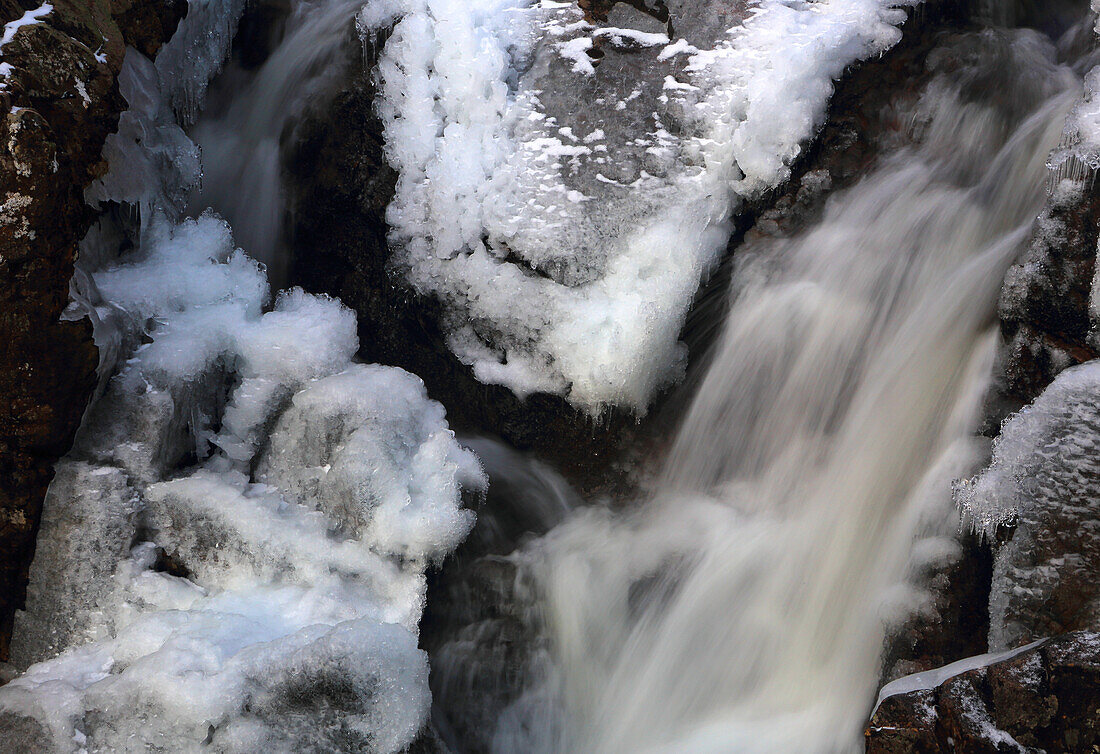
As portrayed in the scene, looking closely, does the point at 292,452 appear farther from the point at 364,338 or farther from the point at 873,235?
the point at 873,235

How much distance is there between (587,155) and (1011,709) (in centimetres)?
249

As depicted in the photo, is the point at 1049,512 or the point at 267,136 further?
the point at 267,136

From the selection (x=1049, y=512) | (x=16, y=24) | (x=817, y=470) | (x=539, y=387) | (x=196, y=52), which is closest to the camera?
(x=1049, y=512)

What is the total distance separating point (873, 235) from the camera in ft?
10.9

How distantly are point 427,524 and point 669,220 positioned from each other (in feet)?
5.10

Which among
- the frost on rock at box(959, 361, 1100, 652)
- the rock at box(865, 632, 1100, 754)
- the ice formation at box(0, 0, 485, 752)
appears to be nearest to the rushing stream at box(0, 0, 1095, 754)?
the ice formation at box(0, 0, 485, 752)

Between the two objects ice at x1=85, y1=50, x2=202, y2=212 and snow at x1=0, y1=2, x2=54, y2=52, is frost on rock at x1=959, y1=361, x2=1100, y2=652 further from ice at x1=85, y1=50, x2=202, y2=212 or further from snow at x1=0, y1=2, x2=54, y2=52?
snow at x1=0, y1=2, x2=54, y2=52

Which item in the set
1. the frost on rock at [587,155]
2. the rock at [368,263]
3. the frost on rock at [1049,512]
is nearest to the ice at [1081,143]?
the frost on rock at [1049,512]

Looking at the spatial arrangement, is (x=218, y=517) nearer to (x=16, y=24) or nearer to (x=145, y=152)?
(x=145, y=152)

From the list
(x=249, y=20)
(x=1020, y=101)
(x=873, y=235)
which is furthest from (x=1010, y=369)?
(x=249, y=20)

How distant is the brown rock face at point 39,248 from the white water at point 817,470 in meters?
1.67

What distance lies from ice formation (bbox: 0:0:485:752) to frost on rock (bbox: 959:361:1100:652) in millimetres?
1671

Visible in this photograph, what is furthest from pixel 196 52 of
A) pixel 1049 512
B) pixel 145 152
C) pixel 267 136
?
pixel 1049 512

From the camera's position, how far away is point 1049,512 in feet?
7.63
